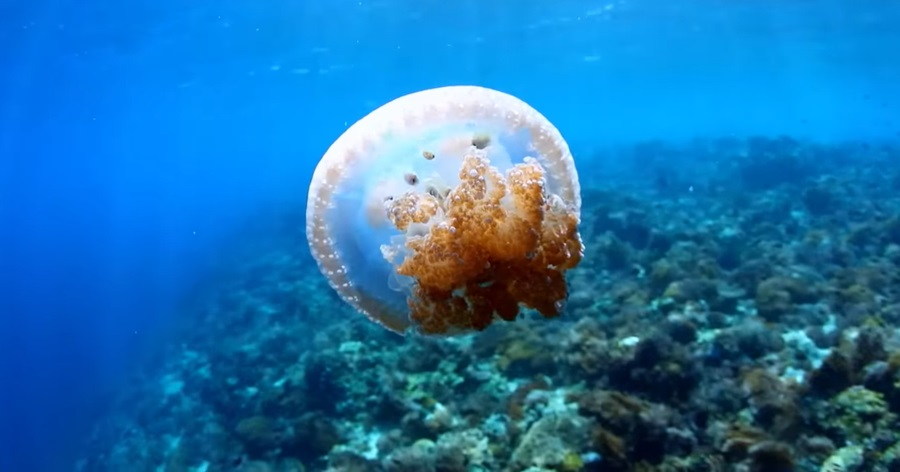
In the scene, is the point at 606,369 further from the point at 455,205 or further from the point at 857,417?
the point at 455,205

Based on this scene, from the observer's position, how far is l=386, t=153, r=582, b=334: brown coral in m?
2.38

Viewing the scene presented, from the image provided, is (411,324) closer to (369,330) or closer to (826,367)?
(826,367)

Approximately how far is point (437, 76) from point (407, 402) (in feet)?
163

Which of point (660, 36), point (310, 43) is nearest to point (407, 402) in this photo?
point (310, 43)

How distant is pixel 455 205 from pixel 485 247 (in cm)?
23

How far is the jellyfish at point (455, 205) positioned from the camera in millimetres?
2395

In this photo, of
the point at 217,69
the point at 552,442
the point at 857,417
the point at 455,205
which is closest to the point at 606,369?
the point at 552,442

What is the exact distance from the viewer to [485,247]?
2393 mm

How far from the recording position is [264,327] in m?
13.6

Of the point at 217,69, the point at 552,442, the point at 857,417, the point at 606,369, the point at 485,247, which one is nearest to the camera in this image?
the point at 485,247

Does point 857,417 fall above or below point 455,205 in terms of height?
below

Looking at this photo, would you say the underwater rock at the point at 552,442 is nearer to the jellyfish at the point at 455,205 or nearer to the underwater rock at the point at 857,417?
the underwater rock at the point at 857,417

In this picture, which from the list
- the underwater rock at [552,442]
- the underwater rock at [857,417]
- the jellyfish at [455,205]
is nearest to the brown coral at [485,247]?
the jellyfish at [455,205]

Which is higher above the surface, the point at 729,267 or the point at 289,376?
the point at 289,376
